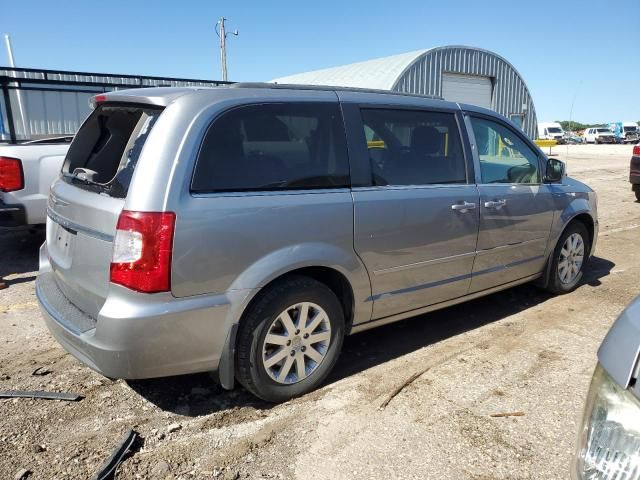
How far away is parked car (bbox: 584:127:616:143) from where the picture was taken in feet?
176

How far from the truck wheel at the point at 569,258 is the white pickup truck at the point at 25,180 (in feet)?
17.4

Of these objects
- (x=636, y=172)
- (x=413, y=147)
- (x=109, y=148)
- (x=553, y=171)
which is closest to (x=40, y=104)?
(x=109, y=148)

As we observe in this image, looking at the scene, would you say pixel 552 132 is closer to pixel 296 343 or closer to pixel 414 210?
pixel 414 210

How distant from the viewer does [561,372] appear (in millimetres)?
3518

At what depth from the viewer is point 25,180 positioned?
5824 millimetres

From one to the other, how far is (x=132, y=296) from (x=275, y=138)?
1174 mm

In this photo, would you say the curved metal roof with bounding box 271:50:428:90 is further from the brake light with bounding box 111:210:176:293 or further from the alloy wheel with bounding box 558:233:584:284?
the brake light with bounding box 111:210:176:293

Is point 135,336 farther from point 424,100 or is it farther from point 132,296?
point 424,100

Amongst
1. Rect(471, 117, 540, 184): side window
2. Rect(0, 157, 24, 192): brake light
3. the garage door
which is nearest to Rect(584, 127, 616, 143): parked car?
the garage door

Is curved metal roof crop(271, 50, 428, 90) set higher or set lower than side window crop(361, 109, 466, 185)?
higher

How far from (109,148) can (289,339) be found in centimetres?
157

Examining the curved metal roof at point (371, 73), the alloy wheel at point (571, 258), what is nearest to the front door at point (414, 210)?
the alloy wheel at point (571, 258)

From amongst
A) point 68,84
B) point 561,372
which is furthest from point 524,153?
point 68,84

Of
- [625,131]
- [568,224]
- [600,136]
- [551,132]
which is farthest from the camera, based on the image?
[625,131]
